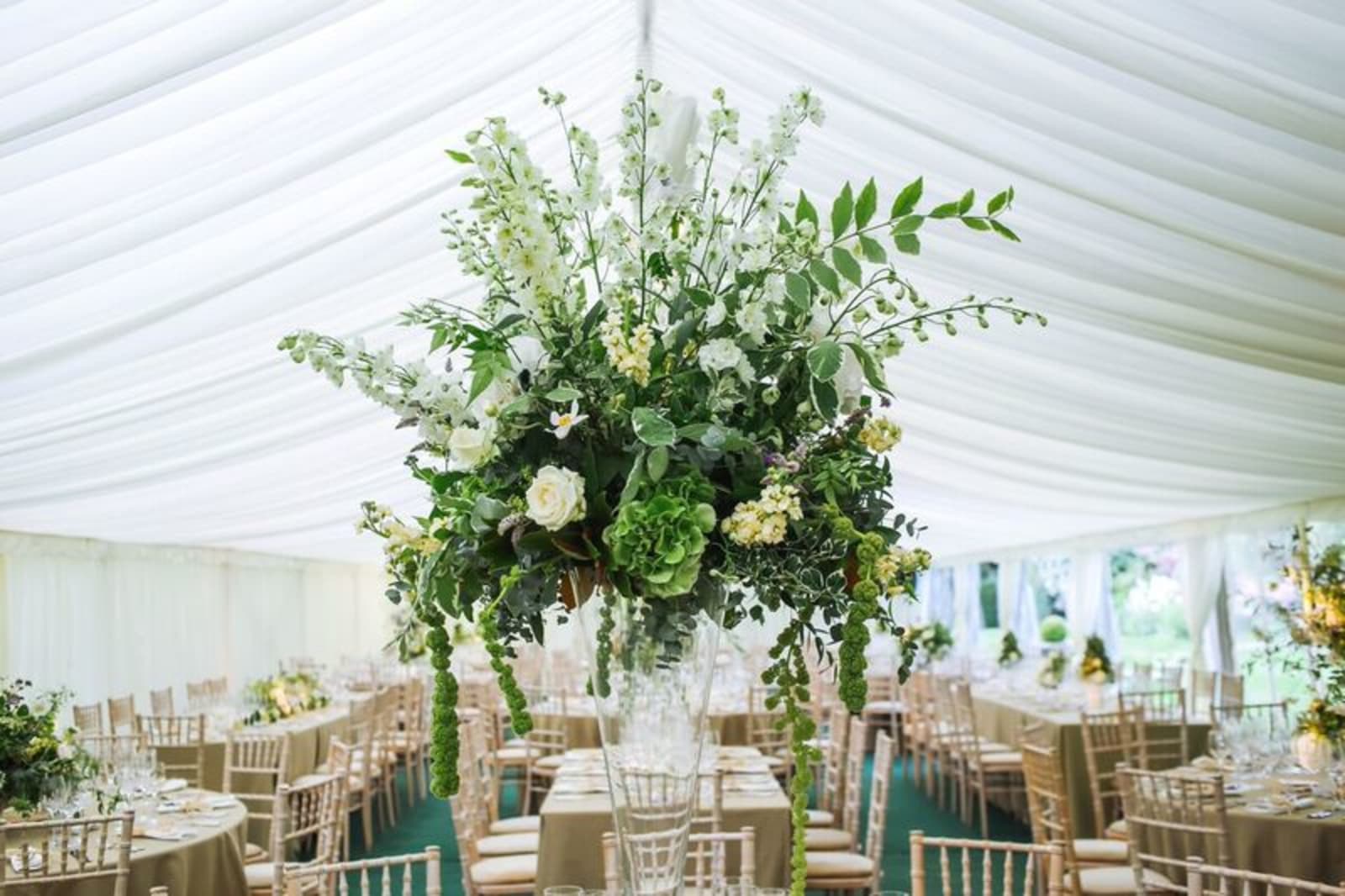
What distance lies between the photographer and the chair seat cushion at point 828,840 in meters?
6.16

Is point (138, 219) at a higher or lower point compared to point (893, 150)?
lower

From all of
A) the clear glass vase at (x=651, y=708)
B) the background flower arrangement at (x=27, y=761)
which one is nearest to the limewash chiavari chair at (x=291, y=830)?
the background flower arrangement at (x=27, y=761)

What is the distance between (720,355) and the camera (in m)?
1.72

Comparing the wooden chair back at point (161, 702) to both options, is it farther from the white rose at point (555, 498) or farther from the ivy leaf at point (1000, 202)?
the ivy leaf at point (1000, 202)

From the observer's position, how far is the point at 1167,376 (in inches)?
218

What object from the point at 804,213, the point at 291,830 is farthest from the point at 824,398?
the point at 291,830

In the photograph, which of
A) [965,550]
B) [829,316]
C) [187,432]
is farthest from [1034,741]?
[965,550]

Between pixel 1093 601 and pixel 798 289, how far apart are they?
12.6 meters

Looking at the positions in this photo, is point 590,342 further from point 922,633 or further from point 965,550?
point 965,550

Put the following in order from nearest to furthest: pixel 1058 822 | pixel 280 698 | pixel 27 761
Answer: pixel 27 761
pixel 1058 822
pixel 280 698

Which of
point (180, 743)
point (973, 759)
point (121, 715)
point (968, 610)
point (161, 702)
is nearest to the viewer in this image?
point (180, 743)

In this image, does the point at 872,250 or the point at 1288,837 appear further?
the point at 1288,837

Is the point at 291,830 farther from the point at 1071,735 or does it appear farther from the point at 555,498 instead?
the point at 1071,735

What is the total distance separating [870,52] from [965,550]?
13.2 m
